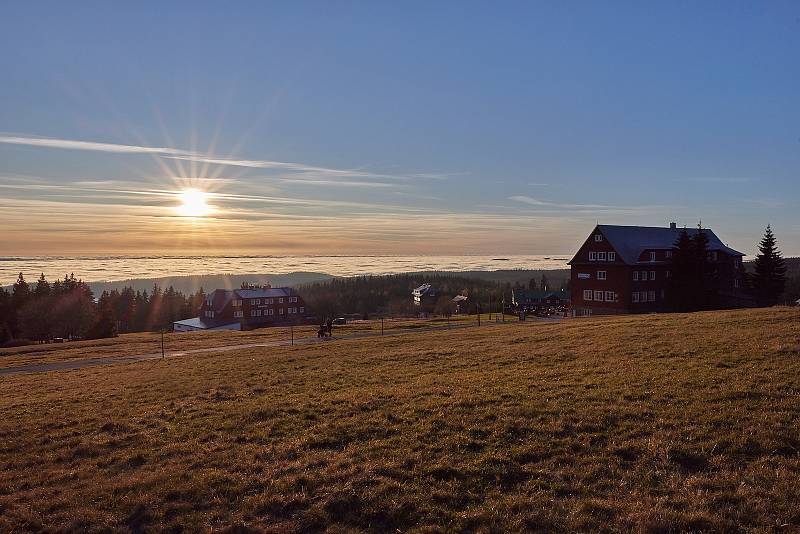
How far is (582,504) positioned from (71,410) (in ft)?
57.4

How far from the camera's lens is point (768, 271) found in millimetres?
69438

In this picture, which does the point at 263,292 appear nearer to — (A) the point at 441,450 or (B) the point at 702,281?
(B) the point at 702,281

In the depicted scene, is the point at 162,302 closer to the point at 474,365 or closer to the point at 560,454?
the point at 474,365

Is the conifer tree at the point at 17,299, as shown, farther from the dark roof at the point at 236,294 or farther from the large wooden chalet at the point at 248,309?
the dark roof at the point at 236,294

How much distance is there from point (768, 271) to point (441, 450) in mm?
76901

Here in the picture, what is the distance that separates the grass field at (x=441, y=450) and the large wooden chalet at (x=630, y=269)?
4607 centimetres

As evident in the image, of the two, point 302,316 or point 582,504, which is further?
point 302,316

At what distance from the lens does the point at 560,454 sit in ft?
34.9

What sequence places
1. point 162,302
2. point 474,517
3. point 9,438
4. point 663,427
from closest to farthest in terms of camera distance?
point 474,517
point 663,427
point 9,438
point 162,302

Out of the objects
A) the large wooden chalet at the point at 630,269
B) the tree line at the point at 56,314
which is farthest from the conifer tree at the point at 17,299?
the large wooden chalet at the point at 630,269

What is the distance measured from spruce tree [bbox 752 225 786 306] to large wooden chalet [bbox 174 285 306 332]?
3221 inches

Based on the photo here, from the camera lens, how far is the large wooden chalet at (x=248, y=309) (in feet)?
355

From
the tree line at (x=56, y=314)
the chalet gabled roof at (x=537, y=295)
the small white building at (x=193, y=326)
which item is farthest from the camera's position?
the chalet gabled roof at (x=537, y=295)

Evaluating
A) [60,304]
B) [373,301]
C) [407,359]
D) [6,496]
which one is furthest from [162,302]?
[6,496]
